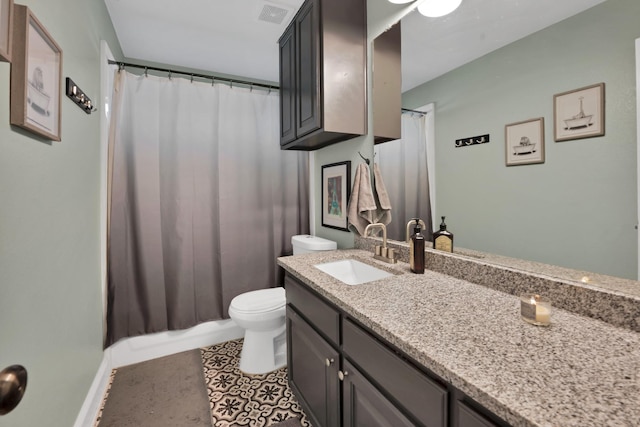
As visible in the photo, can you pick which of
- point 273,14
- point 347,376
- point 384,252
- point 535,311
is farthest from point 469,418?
point 273,14

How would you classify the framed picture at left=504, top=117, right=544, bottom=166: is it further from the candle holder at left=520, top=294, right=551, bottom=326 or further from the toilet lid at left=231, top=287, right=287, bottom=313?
the toilet lid at left=231, top=287, right=287, bottom=313

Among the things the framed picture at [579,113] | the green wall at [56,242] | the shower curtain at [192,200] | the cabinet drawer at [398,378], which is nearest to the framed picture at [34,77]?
the green wall at [56,242]

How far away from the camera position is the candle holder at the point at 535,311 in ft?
2.48

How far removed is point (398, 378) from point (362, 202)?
41.1 inches

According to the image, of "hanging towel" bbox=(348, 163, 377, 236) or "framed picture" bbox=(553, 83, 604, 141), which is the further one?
"hanging towel" bbox=(348, 163, 377, 236)

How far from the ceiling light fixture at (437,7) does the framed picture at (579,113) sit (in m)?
0.69

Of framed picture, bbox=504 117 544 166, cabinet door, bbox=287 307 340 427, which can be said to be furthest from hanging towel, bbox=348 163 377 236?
framed picture, bbox=504 117 544 166

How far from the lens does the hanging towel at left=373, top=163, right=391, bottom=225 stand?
1642 millimetres

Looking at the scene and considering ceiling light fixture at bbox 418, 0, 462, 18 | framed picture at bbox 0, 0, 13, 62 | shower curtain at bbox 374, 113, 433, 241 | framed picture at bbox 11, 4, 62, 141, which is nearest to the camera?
framed picture at bbox 0, 0, 13, 62

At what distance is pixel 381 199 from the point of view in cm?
165

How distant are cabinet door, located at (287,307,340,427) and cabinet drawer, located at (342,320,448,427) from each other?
17 centimetres

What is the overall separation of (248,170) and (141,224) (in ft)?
2.95

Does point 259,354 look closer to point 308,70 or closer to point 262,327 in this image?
point 262,327

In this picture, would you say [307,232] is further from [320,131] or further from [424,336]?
[424,336]
